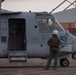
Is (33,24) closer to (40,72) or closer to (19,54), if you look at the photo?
(19,54)

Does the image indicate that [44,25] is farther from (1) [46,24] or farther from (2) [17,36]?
(2) [17,36]

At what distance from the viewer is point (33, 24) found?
69.1 ft

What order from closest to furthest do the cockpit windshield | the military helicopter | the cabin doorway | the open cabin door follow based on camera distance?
the military helicopter → the cockpit windshield → the open cabin door → the cabin doorway

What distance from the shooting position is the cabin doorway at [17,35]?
2141 centimetres

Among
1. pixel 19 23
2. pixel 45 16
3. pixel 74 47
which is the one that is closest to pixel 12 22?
pixel 19 23

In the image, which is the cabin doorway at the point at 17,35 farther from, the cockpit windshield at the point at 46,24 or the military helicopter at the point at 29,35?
the cockpit windshield at the point at 46,24

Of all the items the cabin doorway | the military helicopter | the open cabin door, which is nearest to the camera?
the military helicopter

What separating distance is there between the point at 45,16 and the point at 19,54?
2342 millimetres

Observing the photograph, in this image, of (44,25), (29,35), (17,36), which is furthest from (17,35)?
→ (44,25)

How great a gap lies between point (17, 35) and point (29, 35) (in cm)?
97

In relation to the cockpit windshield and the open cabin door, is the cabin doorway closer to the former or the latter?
the open cabin door

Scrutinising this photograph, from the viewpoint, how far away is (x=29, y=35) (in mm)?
20969

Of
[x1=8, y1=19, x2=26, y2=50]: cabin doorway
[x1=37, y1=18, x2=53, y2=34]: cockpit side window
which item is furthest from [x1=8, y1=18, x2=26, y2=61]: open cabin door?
[x1=37, y1=18, x2=53, y2=34]: cockpit side window

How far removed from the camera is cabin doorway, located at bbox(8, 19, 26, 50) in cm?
2141
